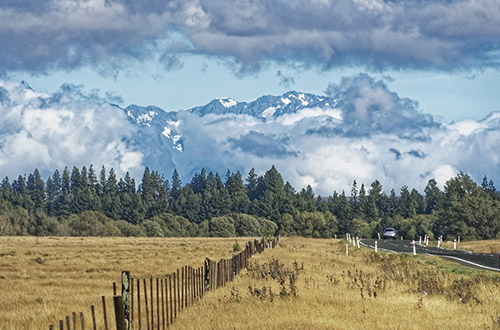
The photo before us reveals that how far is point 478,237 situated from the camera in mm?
124312

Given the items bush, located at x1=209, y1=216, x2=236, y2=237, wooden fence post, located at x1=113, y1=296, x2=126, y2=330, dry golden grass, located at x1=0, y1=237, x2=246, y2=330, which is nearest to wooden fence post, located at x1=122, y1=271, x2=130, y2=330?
wooden fence post, located at x1=113, y1=296, x2=126, y2=330

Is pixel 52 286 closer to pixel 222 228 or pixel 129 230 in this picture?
pixel 129 230

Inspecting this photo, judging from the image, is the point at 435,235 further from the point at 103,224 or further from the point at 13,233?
the point at 13,233

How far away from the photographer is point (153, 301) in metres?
21.8

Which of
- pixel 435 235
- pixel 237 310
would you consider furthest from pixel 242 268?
pixel 435 235

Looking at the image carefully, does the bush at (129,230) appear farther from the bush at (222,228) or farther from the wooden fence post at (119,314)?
the wooden fence post at (119,314)

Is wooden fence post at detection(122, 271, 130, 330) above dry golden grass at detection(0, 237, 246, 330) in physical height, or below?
above

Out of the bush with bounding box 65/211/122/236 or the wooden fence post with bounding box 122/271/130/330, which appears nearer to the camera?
the wooden fence post with bounding box 122/271/130/330

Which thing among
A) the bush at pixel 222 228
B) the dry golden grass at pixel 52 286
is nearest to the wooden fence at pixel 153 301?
the dry golden grass at pixel 52 286

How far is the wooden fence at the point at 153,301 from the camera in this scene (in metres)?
12.5

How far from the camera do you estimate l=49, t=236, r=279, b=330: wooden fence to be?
1252 centimetres

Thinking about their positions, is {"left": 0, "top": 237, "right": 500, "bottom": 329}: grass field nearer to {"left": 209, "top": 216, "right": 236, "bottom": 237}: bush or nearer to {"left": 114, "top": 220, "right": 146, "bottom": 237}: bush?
{"left": 114, "top": 220, "right": 146, "bottom": 237}: bush

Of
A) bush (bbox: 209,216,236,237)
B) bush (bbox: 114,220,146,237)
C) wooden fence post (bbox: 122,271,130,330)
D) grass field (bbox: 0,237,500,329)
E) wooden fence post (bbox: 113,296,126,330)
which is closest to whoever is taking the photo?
wooden fence post (bbox: 113,296,126,330)

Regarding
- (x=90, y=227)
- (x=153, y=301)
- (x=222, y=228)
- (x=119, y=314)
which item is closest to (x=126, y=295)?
(x=119, y=314)
